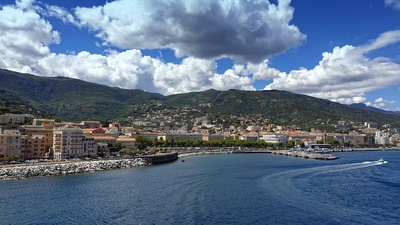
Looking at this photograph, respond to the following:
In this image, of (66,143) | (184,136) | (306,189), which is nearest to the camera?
(306,189)

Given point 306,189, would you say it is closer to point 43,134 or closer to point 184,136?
point 43,134

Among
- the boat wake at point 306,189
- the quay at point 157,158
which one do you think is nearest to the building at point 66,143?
the quay at point 157,158

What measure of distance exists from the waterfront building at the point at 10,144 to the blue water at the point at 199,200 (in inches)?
667

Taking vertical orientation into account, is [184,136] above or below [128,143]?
above

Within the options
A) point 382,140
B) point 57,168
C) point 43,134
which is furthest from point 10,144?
point 382,140

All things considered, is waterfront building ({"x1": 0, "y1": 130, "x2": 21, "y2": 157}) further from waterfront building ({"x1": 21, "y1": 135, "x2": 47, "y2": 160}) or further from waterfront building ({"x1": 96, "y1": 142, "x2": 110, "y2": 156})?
waterfront building ({"x1": 96, "y1": 142, "x2": 110, "y2": 156})

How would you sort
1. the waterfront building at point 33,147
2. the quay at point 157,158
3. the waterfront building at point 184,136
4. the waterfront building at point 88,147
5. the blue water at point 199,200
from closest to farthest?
the blue water at point 199,200
the waterfront building at point 33,147
the quay at point 157,158
the waterfront building at point 88,147
the waterfront building at point 184,136

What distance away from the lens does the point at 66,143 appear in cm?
6172

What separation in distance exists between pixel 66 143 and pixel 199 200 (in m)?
38.3

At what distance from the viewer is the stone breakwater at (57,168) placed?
4316 centimetres

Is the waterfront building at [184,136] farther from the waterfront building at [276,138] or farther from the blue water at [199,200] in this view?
the blue water at [199,200]

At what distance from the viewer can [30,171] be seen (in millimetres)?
44812

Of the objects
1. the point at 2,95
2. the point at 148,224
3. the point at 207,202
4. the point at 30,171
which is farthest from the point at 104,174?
the point at 2,95

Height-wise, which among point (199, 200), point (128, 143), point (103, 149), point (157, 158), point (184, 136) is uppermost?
point (184, 136)
